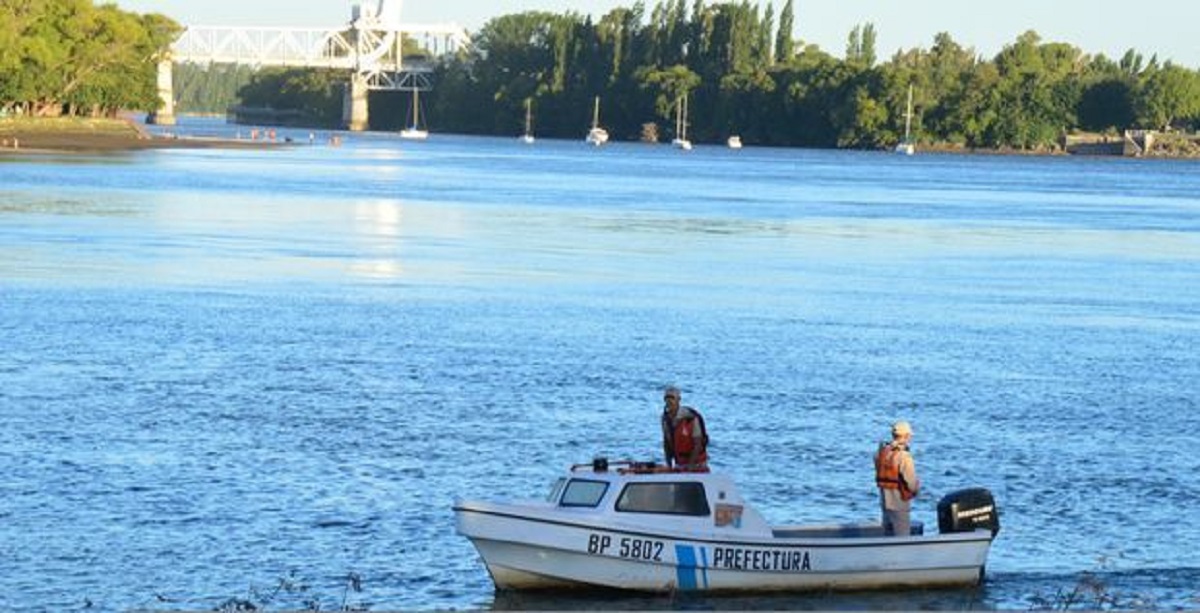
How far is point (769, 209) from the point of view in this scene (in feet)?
460

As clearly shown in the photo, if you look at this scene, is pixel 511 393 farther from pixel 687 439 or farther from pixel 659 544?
pixel 659 544

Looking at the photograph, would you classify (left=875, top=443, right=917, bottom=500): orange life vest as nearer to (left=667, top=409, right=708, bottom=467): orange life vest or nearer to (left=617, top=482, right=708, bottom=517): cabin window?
(left=667, top=409, right=708, bottom=467): orange life vest

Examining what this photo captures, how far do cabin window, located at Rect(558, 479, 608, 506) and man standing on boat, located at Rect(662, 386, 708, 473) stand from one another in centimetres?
140

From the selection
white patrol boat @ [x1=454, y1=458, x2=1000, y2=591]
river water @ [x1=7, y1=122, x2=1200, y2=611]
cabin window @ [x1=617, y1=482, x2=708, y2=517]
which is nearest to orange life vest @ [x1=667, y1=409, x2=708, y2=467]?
white patrol boat @ [x1=454, y1=458, x2=1000, y2=591]

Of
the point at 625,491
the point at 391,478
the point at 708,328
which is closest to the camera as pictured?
the point at 625,491

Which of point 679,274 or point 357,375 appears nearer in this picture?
point 357,375

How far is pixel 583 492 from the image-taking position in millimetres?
31094

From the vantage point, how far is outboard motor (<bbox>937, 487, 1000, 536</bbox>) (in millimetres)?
32250

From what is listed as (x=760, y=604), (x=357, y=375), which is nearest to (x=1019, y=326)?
(x=357, y=375)

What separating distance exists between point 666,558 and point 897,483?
3276mm

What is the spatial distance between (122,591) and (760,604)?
8.15 meters

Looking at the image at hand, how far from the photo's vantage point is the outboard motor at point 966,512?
32.2 metres

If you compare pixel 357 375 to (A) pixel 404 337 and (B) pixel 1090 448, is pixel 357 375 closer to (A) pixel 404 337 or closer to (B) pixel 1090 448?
(A) pixel 404 337

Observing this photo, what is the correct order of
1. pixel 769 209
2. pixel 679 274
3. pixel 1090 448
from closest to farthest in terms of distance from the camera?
pixel 1090 448 < pixel 679 274 < pixel 769 209
